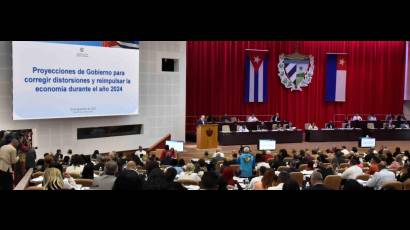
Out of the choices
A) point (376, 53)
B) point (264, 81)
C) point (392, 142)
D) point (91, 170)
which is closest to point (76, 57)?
point (91, 170)

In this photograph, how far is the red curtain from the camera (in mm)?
18984

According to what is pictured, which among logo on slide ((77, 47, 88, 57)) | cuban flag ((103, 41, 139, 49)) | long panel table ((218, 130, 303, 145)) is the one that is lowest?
long panel table ((218, 130, 303, 145))

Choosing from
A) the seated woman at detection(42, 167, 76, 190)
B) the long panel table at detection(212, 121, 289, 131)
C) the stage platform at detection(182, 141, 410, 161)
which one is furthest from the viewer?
the long panel table at detection(212, 121, 289, 131)

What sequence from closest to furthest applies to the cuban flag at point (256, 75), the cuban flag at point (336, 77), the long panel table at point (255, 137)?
the long panel table at point (255, 137) → the cuban flag at point (256, 75) → the cuban flag at point (336, 77)

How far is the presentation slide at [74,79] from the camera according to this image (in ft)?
39.0

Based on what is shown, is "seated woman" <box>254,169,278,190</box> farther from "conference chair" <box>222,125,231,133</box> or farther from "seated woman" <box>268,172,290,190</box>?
"conference chair" <box>222,125,231,133</box>

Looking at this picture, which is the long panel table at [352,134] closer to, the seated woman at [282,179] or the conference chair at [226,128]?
the conference chair at [226,128]

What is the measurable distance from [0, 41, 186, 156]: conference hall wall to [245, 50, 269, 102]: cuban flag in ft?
12.0

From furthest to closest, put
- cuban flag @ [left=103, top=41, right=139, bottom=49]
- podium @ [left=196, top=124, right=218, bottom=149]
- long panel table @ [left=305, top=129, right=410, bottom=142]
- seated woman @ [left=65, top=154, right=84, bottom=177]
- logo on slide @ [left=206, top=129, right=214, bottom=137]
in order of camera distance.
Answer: long panel table @ [left=305, top=129, right=410, bottom=142]
logo on slide @ [left=206, top=129, right=214, bottom=137]
podium @ [left=196, top=124, right=218, bottom=149]
cuban flag @ [left=103, top=41, right=139, bottom=49]
seated woman @ [left=65, top=154, right=84, bottom=177]

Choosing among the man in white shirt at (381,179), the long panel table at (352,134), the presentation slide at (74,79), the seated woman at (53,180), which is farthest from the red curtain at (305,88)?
the seated woman at (53,180)

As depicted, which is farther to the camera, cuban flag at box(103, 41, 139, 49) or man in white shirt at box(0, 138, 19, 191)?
cuban flag at box(103, 41, 139, 49)

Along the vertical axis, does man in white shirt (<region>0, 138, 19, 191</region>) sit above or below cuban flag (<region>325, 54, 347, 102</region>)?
below

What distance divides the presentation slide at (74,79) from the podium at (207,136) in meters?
2.34

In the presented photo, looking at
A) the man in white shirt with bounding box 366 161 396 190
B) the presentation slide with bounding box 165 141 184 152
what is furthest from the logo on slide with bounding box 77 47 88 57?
the man in white shirt with bounding box 366 161 396 190
